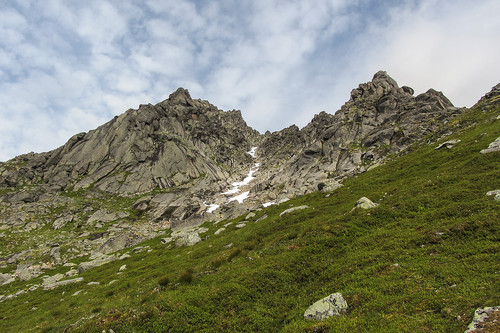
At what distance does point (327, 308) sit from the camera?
477 inches

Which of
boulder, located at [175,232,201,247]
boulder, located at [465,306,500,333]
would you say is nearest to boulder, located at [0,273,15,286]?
boulder, located at [175,232,201,247]

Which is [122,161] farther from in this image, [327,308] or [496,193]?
[496,193]

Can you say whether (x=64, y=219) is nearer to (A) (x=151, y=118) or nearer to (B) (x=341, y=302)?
(A) (x=151, y=118)

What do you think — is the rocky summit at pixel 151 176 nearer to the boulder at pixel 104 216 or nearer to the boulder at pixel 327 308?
the boulder at pixel 104 216

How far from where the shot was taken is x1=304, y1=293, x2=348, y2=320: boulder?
38.7 ft

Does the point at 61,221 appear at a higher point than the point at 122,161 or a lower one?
lower

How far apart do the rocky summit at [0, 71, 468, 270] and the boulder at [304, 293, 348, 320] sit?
53.7m

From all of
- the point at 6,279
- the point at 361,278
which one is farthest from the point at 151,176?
the point at 361,278

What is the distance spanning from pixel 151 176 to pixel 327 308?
154 meters

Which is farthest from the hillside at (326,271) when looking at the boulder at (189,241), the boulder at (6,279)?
the boulder at (6,279)

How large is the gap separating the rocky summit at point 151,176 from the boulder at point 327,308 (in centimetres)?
5366

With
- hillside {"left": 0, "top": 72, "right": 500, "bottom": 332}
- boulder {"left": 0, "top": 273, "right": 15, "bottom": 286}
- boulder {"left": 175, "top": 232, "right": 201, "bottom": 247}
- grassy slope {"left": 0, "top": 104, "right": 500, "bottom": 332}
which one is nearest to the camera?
→ grassy slope {"left": 0, "top": 104, "right": 500, "bottom": 332}

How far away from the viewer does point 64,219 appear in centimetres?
9438

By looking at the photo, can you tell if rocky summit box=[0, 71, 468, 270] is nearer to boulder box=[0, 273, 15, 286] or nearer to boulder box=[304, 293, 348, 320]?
boulder box=[0, 273, 15, 286]
